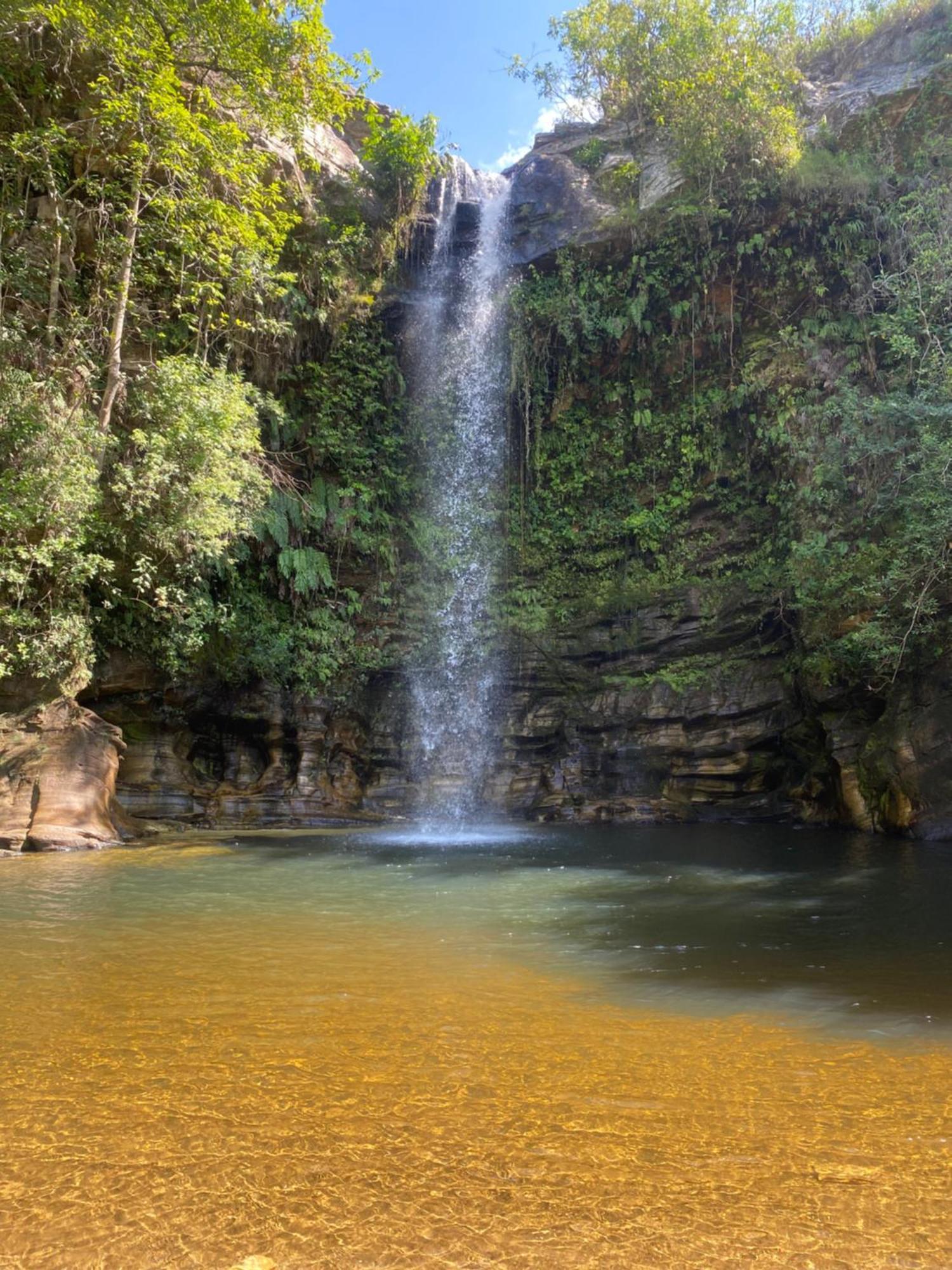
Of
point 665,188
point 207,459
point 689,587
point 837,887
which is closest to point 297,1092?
point 837,887

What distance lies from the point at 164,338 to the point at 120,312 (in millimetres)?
2142

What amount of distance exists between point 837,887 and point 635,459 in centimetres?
1219

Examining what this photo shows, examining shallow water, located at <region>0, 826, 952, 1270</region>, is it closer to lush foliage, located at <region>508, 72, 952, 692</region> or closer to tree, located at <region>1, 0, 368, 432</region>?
lush foliage, located at <region>508, 72, 952, 692</region>

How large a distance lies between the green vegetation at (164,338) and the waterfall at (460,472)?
1.72m

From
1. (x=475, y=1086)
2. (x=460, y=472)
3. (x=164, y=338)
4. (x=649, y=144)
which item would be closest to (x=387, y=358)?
(x=460, y=472)

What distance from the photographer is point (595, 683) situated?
52.9 ft

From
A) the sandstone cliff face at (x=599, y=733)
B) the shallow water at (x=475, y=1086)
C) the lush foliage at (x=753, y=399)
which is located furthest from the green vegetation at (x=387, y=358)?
the shallow water at (x=475, y=1086)

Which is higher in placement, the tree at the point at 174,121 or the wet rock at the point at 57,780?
the tree at the point at 174,121

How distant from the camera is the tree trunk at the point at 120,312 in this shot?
39.1 feet

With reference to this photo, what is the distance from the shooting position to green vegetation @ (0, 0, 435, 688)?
1133 cm

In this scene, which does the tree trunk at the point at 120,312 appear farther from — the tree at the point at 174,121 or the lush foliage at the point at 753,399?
the lush foliage at the point at 753,399

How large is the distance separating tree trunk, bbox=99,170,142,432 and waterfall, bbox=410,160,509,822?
24.0 ft

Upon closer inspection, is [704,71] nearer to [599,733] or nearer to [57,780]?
[599,733]

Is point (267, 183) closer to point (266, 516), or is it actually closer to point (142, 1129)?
point (266, 516)
